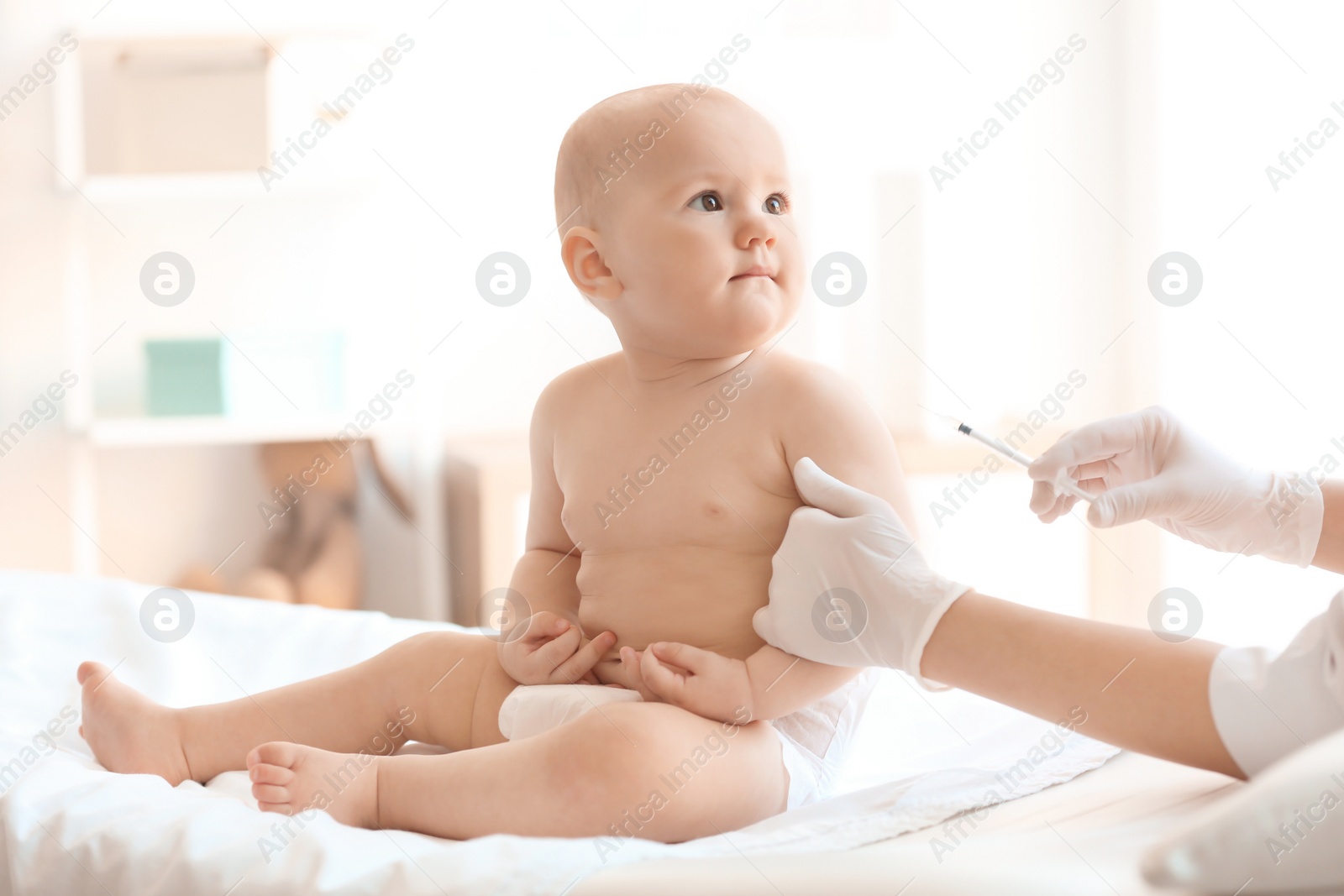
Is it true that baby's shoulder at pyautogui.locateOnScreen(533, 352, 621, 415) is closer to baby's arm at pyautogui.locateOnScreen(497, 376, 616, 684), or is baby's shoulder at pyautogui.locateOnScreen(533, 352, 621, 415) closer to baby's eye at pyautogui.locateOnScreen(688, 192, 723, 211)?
baby's arm at pyautogui.locateOnScreen(497, 376, 616, 684)

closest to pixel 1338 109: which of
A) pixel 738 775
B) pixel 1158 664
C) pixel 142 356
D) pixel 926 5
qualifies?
pixel 926 5

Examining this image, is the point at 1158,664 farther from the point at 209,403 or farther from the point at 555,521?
the point at 209,403

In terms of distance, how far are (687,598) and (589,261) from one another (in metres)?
0.31

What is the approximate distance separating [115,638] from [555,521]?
1.58 feet

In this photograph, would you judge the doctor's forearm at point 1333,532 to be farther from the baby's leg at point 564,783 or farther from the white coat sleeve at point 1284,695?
the baby's leg at point 564,783

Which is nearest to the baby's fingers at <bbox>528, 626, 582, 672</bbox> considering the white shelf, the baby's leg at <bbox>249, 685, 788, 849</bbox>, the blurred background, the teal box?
the baby's leg at <bbox>249, 685, 788, 849</bbox>

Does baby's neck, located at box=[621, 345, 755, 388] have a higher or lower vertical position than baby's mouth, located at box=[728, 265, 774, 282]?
lower

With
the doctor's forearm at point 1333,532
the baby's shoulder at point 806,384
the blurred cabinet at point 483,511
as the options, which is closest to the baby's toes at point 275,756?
the baby's shoulder at point 806,384

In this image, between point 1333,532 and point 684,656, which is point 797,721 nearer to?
point 684,656

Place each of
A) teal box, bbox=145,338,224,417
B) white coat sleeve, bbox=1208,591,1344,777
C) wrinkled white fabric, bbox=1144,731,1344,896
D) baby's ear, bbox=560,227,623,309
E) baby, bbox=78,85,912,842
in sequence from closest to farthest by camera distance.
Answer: wrinkled white fabric, bbox=1144,731,1344,896 → white coat sleeve, bbox=1208,591,1344,777 → baby, bbox=78,85,912,842 → baby's ear, bbox=560,227,623,309 → teal box, bbox=145,338,224,417

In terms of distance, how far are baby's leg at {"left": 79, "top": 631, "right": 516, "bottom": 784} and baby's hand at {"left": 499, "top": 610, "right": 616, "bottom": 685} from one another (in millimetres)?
30

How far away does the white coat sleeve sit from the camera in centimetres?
→ 66

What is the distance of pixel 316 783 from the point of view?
2.49 ft

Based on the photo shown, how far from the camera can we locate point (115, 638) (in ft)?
3.76
